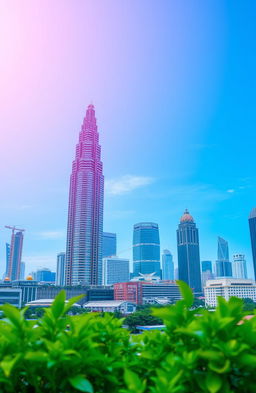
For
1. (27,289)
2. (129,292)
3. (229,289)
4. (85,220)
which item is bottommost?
(129,292)

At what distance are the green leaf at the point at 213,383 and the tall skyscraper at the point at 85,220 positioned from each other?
519 ft

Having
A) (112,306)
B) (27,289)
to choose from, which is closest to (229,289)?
(112,306)

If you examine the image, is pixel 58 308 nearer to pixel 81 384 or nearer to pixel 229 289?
pixel 81 384

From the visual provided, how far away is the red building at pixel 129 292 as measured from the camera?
14564 centimetres

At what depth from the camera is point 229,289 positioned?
16712 centimetres

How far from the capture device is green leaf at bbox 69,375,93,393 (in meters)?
3.67

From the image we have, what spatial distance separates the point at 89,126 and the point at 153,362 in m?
189

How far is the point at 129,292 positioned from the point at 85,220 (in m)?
41.1

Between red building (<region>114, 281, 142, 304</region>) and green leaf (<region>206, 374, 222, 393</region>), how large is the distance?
147127 millimetres

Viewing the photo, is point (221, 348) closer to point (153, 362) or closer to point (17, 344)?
point (153, 362)

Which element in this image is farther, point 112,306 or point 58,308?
point 112,306

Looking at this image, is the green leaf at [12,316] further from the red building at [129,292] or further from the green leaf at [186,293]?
the red building at [129,292]

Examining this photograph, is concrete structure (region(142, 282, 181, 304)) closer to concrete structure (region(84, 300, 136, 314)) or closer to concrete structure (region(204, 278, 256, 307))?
concrete structure (region(204, 278, 256, 307))

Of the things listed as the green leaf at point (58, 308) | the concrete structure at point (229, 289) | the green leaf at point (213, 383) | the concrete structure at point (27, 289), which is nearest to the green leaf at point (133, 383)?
the green leaf at point (213, 383)
